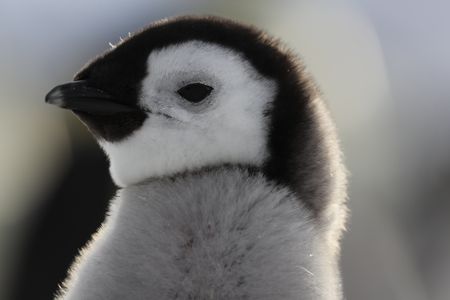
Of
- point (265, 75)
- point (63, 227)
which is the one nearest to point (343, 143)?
point (63, 227)

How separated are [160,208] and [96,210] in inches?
148

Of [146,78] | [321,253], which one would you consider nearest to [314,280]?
[321,253]

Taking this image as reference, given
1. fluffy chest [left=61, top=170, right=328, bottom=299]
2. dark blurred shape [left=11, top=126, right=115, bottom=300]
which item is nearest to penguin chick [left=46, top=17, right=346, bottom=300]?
fluffy chest [left=61, top=170, right=328, bottom=299]

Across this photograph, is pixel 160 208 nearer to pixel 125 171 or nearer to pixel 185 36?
pixel 125 171

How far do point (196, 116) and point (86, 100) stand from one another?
0.17 meters

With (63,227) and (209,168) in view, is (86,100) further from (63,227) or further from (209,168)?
(63,227)

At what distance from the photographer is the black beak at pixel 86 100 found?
185 cm

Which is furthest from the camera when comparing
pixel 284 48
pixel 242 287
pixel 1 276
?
pixel 1 276

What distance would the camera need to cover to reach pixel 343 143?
20.1 feet

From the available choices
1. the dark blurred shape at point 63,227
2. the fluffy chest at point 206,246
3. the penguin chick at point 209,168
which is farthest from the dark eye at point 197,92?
the dark blurred shape at point 63,227

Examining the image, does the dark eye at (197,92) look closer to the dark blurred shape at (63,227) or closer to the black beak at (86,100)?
the black beak at (86,100)

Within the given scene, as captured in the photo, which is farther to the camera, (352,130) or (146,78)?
(352,130)

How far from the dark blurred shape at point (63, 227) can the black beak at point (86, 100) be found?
317 cm

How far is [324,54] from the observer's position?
9.41m
